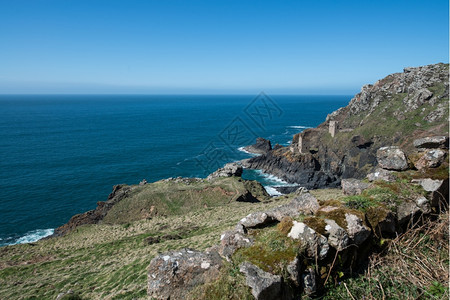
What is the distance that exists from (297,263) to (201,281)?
3.01 metres

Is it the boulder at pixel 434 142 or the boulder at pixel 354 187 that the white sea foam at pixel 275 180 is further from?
the boulder at pixel 354 187

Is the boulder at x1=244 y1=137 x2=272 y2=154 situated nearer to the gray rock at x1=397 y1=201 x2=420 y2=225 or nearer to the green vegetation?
the green vegetation

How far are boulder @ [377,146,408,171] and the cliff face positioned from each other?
52699 mm

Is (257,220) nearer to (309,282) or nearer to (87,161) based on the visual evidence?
(309,282)

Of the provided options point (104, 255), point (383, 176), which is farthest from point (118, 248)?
point (383, 176)

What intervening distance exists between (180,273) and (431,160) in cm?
1287

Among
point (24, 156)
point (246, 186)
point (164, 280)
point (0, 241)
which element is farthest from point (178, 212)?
point (24, 156)

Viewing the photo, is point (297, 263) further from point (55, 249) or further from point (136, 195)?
point (136, 195)

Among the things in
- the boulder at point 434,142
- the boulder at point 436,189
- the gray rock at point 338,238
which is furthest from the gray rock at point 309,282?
the boulder at point 434,142

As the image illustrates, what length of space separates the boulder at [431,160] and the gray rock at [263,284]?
34.2 feet

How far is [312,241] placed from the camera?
27.3 feet

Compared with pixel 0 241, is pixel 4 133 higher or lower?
higher

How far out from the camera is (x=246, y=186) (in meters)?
49.2

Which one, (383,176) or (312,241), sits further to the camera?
(383,176)
